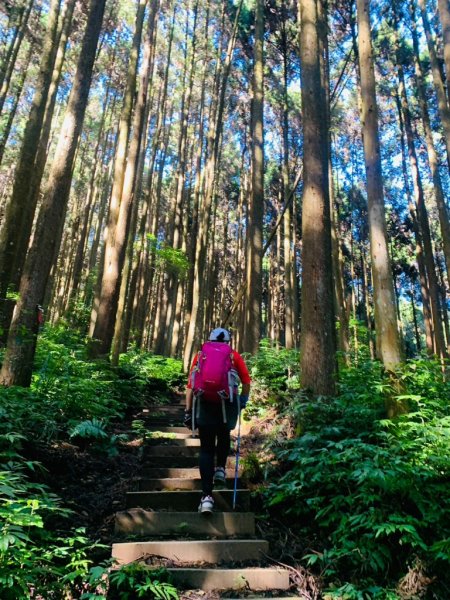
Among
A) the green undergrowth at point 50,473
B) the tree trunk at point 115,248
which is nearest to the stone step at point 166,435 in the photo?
the green undergrowth at point 50,473

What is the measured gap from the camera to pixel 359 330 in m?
19.5

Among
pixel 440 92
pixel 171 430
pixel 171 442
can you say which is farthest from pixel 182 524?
pixel 440 92

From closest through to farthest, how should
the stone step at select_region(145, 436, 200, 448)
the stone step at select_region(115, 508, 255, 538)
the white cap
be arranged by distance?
the stone step at select_region(115, 508, 255, 538)
the white cap
the stone step at select_region(145, 436, 200, 448)

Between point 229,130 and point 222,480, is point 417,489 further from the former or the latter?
point 229,130

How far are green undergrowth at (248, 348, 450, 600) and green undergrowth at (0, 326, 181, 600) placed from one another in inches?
65.3

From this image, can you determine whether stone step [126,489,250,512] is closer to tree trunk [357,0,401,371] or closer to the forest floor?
the forest floor

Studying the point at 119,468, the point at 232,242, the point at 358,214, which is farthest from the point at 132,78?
the point at 232,242

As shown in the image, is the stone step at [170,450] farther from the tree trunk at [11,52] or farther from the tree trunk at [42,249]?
the tree trunk at [11,52]

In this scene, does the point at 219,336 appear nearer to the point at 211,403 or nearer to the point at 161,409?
the point at 211,403

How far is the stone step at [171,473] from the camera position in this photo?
214 inches

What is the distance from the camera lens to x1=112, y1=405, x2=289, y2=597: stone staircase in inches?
147

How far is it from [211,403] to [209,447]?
445 millimetres

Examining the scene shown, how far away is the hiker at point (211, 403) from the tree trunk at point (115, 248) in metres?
5.78

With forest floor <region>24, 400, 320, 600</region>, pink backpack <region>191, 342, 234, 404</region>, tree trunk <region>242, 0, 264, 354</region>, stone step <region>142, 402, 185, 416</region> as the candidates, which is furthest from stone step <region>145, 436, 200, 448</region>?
tree trunk <region>242, 0, 264, 354</region>
